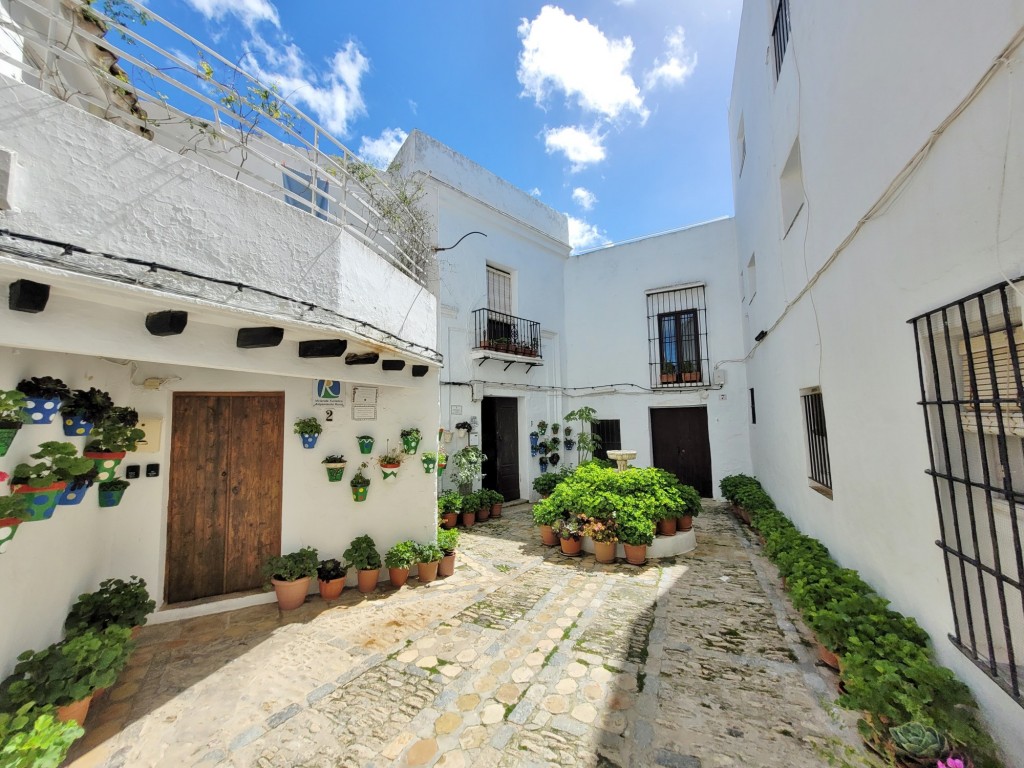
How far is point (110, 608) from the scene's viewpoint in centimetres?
357

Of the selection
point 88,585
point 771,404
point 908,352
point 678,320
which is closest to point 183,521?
point 88,585

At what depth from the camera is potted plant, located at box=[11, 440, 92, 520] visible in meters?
2.45

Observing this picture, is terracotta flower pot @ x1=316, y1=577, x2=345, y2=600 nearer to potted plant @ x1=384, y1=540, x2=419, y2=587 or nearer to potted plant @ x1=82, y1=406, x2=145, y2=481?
potted plant @ x1=384, y1=540, x2=419, y2=587

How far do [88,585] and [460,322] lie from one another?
7.07 metres

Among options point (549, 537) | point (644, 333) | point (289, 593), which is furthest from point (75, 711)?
point (644, 333)

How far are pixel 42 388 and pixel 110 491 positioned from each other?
1.49 meters

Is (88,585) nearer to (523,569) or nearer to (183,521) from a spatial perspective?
(183,521)

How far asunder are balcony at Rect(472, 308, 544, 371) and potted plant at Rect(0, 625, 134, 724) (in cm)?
736

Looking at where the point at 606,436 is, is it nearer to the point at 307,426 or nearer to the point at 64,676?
the point at 307,426

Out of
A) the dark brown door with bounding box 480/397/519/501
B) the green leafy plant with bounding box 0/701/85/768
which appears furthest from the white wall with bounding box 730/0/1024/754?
the dark brown door with bounding box 480/397/519/501

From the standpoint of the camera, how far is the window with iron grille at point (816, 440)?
4383 mm

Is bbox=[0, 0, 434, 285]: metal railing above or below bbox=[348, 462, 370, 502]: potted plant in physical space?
above

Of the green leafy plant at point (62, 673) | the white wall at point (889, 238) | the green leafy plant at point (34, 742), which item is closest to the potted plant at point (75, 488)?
the green leafy plant at point (62, 673)

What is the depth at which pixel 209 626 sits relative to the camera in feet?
13.7
